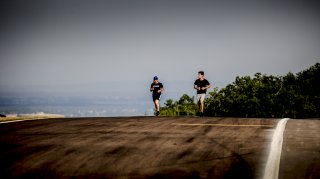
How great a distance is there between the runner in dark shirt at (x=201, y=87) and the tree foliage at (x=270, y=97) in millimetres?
42769

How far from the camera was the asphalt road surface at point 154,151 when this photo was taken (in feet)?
17.7

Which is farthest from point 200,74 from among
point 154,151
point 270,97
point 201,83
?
point 270,97

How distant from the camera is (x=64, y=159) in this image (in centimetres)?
623

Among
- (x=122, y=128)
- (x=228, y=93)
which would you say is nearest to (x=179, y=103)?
(x=228, y=93)

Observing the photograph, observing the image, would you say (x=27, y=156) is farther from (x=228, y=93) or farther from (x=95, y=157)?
(x=228, y=93)

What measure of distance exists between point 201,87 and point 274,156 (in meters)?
9.40

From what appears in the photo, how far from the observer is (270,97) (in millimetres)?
57250

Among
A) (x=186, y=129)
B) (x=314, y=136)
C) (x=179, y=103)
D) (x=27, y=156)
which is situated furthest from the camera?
(x=179, y=103)

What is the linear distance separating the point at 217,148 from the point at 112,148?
218cm

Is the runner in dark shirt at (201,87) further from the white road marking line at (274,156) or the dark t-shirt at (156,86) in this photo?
the white road marking line at (274,156)

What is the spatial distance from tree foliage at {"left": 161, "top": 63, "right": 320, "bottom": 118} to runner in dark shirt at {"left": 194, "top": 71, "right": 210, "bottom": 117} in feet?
140

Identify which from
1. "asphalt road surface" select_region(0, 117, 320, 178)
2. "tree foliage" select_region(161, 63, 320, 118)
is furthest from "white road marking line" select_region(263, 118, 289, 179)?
Result: "tree foliage" select_region(161, 63, 320, 118)

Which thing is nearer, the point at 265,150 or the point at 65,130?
the point at 265,150

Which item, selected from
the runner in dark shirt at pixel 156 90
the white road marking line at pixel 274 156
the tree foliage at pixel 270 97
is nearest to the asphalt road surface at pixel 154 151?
the white road marking line at pixel 274 156
